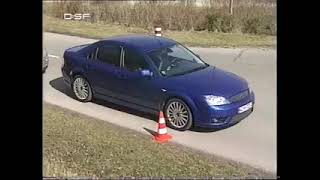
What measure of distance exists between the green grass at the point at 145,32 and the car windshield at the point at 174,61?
1.77 metres

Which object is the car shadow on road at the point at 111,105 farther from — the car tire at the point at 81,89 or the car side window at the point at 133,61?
the car side window at the point at 133,61

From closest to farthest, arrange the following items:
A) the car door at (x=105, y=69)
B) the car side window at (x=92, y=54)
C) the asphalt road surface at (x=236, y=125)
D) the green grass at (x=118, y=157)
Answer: the green grass at (x=118, y=157) < the asphalt road surface at (x=236, y=125) < the car door at (x=105, y=69) < the car side window at (x=92, y=54)

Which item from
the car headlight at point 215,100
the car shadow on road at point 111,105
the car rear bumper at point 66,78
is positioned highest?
the car rear bumper at point 66,78

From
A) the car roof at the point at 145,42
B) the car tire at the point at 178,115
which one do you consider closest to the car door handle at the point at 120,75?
the car roof at the point at 145,42

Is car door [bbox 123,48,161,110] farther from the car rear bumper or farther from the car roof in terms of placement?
the car rear bumper

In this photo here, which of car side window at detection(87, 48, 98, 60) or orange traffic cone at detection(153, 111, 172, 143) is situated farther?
car side window at detection(87, 48, 98, 60)

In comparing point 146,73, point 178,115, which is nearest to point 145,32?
point 146,73

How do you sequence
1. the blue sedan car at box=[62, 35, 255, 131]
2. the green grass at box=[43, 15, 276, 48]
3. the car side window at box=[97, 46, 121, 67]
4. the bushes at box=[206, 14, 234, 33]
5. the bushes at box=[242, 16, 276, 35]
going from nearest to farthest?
the blue sedan car at box=[62, 35, 255, 131], the car side window at box=[97, 46, 121, 67], the green grass at box=[43, 15, 276, 48], the bushes at box=[242, 16, 276, 35], the bushes at box=[206, 14, 234, 33]

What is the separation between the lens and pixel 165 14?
9344 mm

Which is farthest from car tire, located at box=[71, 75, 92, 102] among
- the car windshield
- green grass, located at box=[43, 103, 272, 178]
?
the car windshield

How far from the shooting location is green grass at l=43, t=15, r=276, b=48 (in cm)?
824

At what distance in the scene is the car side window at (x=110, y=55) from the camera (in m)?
6.78

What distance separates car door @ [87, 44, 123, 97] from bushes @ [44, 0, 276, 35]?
6.11 ft
